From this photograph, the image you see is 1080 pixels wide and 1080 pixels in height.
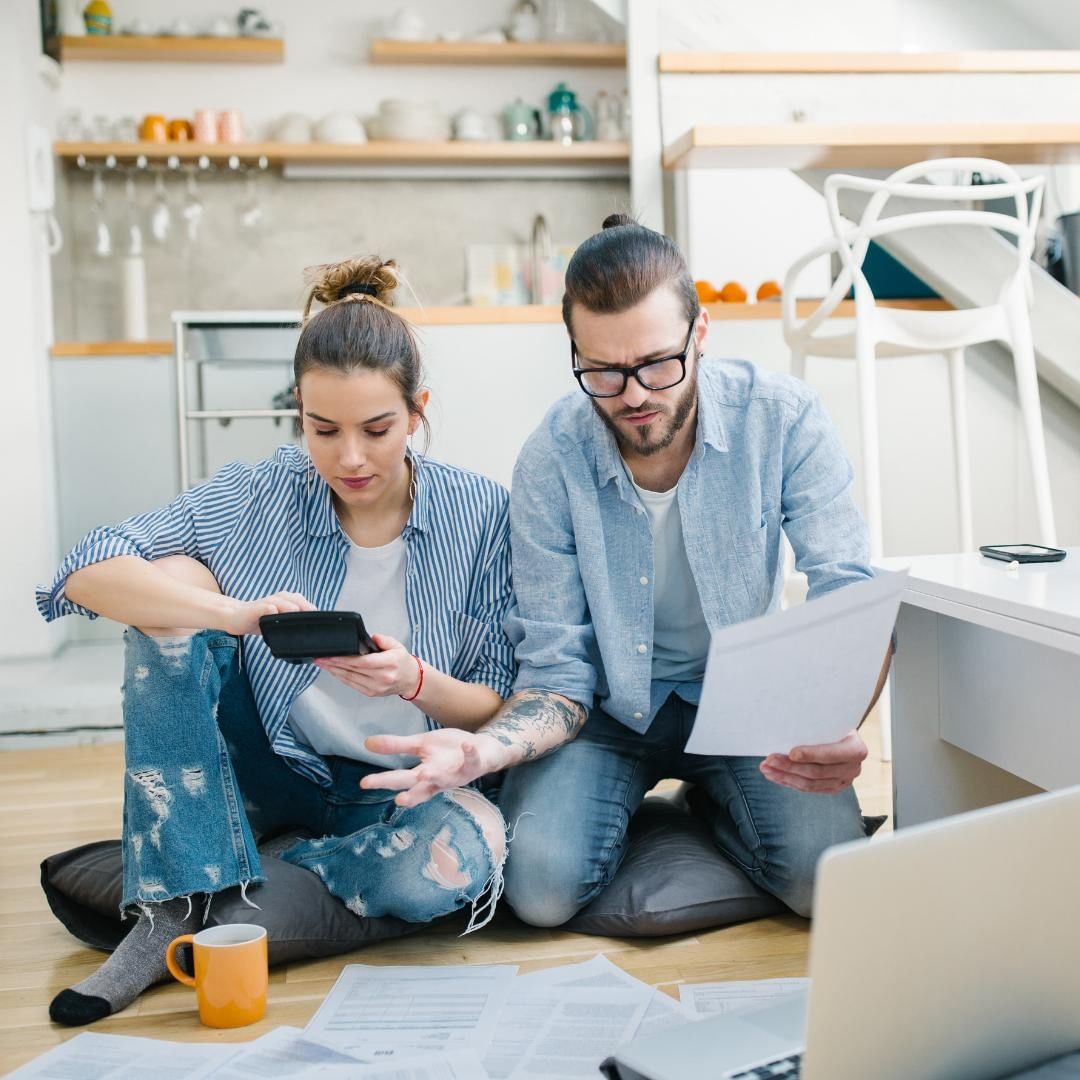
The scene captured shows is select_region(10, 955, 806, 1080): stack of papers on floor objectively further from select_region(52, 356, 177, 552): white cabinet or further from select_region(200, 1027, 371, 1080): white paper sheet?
select_region(52, 356, 177, 552): white cabinet

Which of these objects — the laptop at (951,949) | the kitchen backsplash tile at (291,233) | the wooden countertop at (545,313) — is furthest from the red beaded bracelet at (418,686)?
the kitchen backsplash tile at (291,233)

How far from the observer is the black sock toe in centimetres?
140

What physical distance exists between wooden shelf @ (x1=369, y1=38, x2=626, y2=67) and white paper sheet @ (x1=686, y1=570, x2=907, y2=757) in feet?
13.2

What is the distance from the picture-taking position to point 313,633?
1398mm

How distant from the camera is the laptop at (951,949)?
2.40ft

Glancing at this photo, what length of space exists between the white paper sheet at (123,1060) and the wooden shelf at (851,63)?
2.75 meters

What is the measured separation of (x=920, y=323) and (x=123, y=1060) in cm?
204

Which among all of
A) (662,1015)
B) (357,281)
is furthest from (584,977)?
(357,281)

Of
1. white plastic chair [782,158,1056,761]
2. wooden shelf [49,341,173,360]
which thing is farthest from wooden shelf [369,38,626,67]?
white plastic chair [782,158,1056,761]

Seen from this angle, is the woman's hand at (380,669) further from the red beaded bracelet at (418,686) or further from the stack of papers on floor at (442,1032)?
the stack of papers on floor at (442,1032)

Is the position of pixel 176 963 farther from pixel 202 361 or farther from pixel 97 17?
pixel 97 17

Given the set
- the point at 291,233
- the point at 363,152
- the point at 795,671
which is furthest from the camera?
the point at 291,233

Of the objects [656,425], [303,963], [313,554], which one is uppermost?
[656,425]

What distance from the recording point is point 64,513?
404cm
